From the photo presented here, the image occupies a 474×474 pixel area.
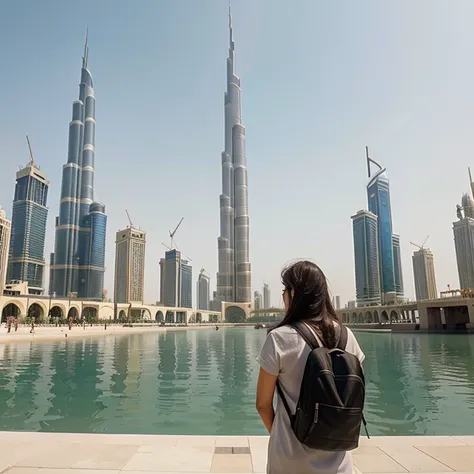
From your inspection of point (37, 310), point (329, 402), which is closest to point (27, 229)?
point (37, 310)

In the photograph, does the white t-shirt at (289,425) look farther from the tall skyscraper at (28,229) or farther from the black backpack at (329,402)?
the tall skyscraper at (28,229)

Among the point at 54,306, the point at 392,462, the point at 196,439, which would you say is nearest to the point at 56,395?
the point at 196,439

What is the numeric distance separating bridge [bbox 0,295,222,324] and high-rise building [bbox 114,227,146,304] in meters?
15.2

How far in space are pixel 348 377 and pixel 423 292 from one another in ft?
720

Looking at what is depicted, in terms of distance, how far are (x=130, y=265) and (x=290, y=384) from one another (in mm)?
165214

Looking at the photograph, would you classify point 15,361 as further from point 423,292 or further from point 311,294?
point 423,292

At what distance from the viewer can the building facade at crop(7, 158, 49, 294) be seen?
140000 mm

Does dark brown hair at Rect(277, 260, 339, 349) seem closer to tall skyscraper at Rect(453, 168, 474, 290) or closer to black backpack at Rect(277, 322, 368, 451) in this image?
black backpack at Rect(277, 322, 368, 451)

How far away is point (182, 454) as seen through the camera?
17.2 ft

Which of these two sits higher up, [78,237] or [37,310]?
[78,237]

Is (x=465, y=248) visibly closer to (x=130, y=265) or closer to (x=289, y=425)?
(x=130, y=265)

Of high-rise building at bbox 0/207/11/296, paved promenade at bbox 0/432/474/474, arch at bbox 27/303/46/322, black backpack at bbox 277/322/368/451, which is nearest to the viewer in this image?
black backpack at bbox 277/322/368/451

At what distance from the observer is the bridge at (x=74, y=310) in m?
82.4

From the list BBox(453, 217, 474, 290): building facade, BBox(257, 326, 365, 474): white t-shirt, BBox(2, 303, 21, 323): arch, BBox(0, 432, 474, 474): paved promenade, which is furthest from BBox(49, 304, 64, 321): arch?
BBox(453, 217, 474, 290): building facade
